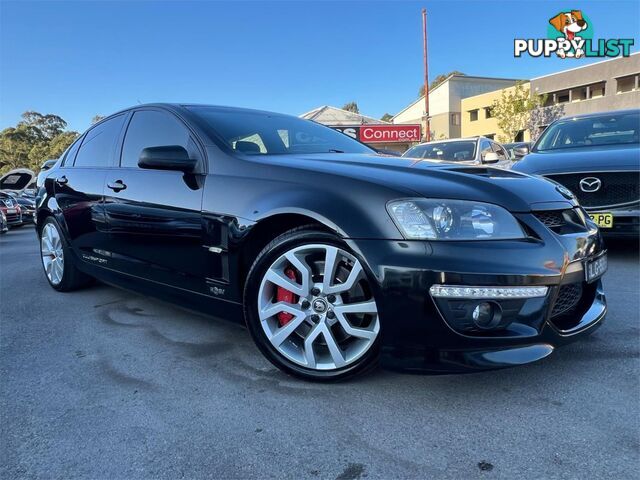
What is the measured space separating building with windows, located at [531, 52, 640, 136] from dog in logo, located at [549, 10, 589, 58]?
524cm

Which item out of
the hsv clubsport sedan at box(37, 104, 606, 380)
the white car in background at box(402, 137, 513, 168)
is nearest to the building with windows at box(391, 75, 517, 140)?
the white car in background at box(402, 137, 513, 168)

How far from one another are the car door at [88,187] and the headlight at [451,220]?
7.77ft

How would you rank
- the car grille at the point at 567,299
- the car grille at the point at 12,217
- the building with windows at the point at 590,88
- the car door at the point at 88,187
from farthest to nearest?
1. the building with windows at the point at 590,88
2. the car grille at the point at 12,217
3. the car door at the point at 88,187
4. the car grille at the point at 567,299

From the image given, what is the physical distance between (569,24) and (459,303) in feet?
92.1

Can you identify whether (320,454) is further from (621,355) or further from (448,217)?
(621,355)

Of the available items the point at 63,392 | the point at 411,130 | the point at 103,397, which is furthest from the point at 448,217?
the point at 411,130


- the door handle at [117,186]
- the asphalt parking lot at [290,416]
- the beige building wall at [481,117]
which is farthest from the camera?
the beige building wall at [481,117]

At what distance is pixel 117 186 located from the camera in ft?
10.8

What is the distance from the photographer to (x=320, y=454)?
5.73 ft

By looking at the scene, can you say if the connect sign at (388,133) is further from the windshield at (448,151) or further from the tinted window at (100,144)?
the tinted window at (100,144)

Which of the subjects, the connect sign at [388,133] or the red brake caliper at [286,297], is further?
the connect sign at [388,133]

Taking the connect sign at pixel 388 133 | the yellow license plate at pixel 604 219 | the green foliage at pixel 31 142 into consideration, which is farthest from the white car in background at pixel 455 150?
the green foliage at pixel 31 142

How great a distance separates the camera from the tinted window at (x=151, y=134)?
295 centimetres

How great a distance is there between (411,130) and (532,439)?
2648 cm
